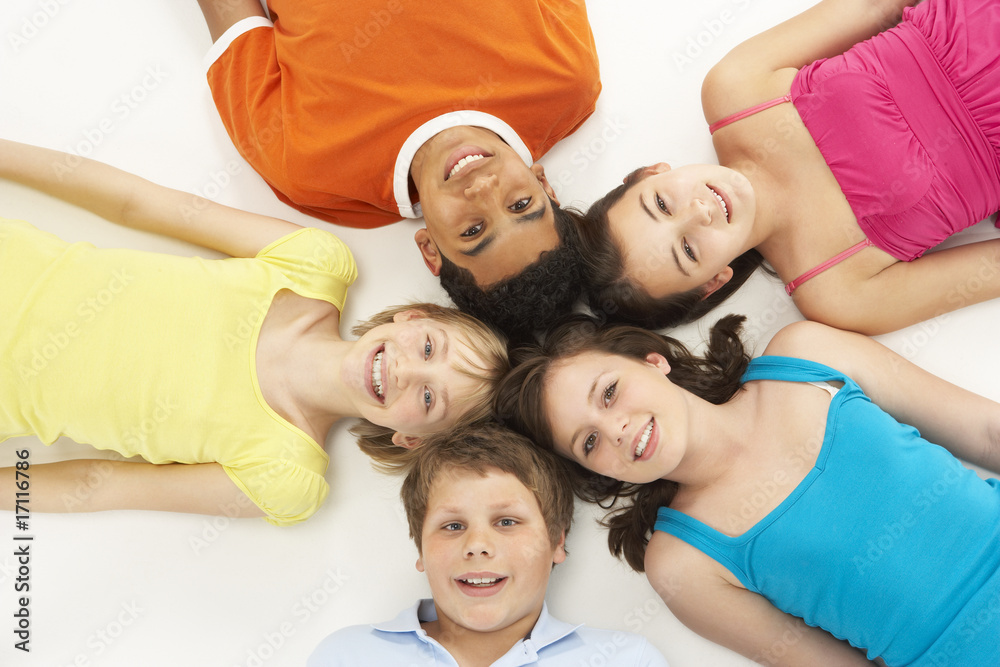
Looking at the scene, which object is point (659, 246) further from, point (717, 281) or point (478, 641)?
point (478, 641)

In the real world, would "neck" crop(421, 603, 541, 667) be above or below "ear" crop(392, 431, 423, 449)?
below

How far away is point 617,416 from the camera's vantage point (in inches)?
59.8

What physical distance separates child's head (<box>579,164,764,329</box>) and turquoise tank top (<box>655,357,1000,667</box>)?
0.36 meters

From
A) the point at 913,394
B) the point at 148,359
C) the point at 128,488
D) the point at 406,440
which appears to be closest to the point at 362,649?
the point at 406,440

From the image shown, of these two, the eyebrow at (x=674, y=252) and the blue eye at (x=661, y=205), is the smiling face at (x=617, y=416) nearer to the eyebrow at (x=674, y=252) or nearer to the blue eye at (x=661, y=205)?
the eyebrow at (x=674, y=252)

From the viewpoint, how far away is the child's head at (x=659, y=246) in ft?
5.43

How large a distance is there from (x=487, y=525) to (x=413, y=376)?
393 millimetres

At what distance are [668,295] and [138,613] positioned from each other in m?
1.65

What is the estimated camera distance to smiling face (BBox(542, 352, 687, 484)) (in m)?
1.51

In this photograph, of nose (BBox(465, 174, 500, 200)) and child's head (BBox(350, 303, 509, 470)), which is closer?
nose (BBox(465, 174, 500, 200))

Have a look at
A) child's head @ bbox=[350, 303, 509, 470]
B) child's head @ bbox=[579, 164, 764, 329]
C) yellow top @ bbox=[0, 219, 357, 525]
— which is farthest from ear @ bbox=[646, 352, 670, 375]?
yellow top @ bbox=[0, 219, 357, 525]

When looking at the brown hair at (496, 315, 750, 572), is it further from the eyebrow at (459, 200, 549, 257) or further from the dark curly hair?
the eyebrow at (459, 200, 549, 257)

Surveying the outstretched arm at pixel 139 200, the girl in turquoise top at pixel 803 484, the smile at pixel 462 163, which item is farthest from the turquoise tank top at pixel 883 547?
the outstretched arm at pixel 139 200

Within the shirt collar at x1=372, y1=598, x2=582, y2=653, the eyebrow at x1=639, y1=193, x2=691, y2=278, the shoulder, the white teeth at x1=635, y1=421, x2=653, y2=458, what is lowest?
the shoulder
